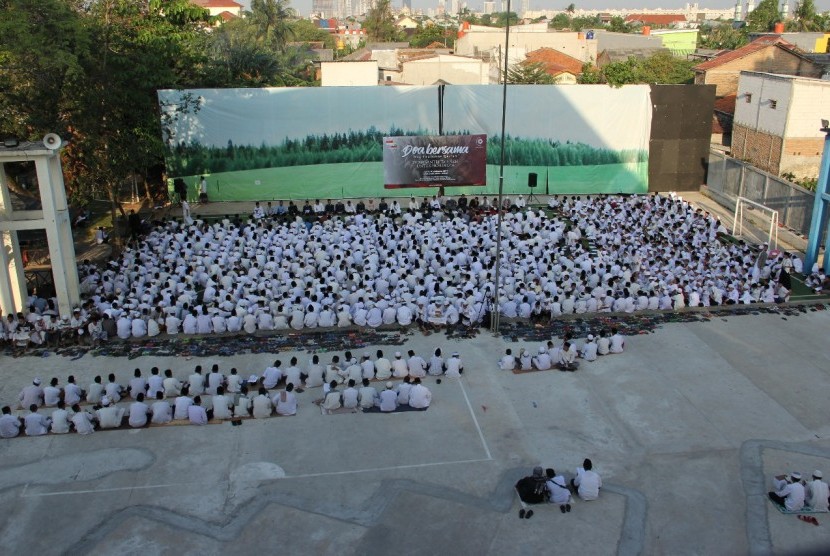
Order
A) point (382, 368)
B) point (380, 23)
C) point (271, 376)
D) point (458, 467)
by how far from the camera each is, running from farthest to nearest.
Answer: point (380, 23) → point (382, 368) → point (271, 376) → point (458, 467)

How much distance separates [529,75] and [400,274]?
24486mm

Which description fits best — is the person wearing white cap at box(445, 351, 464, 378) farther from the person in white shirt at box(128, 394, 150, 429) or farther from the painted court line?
the person in white shirt at box(128, 394, 150, 429)

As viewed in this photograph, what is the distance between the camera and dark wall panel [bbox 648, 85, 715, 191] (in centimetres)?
2678

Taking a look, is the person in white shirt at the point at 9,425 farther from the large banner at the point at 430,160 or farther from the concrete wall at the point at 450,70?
the concrete wall at the point at 450,70

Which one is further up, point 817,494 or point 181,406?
point 181,406

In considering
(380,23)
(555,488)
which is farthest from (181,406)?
(380,23)

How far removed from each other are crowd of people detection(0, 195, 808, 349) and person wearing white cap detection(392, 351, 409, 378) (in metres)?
2.03

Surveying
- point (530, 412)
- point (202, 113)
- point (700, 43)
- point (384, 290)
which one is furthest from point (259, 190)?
point (700, 43)

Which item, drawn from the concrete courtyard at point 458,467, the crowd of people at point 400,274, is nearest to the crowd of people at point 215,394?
the concrete courtyard at point 458,467

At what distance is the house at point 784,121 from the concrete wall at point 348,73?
1795 cm

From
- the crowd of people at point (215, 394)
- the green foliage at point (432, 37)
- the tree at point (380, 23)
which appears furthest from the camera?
the tree at point (380, 23)

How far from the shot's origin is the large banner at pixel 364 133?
25625 millimetres

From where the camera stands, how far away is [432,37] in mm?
82812

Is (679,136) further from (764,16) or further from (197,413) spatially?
(764,16)
